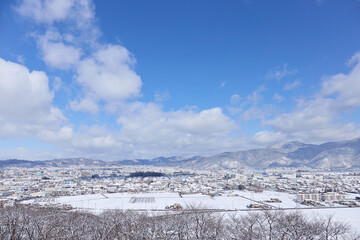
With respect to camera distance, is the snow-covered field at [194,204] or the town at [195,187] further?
the town at [195,187]

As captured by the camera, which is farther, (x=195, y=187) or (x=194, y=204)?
(x=195, y=187)

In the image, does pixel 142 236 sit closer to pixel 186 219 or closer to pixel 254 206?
pixel 186 219

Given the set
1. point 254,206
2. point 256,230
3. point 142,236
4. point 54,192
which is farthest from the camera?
point 54,192

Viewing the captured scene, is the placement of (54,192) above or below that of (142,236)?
below

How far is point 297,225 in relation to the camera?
575 inches

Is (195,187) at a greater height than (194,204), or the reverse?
(194,204)

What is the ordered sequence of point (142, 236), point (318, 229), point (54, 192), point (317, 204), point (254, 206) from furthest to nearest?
point (54, 192) < point (317, 204) < point (254, 206) < point (318, 229) < point (142, 236)

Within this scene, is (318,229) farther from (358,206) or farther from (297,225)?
(358,206)

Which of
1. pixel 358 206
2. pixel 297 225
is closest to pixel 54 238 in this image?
pixel 297 225

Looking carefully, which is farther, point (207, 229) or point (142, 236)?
point (207, 229)

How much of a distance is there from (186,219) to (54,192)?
47724 mm

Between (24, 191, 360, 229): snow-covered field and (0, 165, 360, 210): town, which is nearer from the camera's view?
(24, 191, 360, 229): snow-covered field

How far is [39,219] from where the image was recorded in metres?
16.1

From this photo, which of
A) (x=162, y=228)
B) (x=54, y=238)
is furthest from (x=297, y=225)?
(x=54, y=238)
